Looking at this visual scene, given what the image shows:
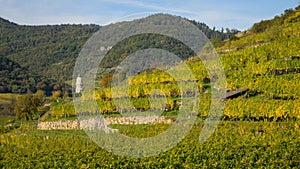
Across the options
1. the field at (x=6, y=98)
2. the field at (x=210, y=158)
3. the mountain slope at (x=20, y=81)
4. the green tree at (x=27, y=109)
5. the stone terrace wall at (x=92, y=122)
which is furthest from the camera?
the mountain slope at (x=20, y=81)

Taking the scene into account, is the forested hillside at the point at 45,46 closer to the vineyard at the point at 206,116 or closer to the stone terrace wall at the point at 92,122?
the stone terrace wall at the point at 92,122

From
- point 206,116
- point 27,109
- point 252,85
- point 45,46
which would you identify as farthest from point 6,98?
point 252,85

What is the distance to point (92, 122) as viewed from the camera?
36344 mm

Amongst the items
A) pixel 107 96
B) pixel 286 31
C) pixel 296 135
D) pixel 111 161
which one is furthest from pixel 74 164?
pixel 286 31

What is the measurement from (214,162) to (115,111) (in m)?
25.8

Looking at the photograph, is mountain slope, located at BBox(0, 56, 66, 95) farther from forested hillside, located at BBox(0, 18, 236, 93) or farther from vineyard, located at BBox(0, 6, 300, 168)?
vineyard, located at BBox(0, 6, 300, 168)

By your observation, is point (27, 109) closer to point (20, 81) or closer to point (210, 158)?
point (210, 158)

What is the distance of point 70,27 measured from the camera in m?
181

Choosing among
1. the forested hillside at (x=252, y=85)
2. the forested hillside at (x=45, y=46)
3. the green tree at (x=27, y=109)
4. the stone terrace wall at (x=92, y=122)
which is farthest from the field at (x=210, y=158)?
the forested hillside at (x=45, y=46)

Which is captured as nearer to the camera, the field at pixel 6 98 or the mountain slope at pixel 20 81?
the field at pixel 6 98

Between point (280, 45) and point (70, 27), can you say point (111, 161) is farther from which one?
point (70, 27)

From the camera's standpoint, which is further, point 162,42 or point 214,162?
point 162,42

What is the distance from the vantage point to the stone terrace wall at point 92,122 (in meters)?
33.2

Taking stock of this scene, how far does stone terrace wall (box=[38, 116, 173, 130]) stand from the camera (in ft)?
109
